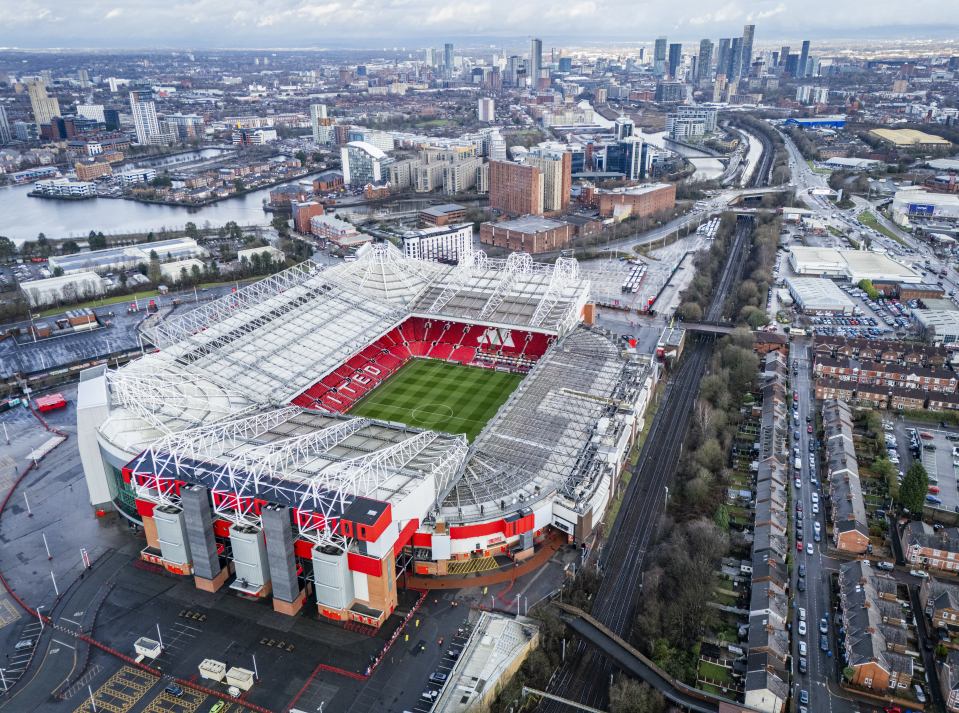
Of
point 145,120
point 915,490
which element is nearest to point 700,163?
point 145,120

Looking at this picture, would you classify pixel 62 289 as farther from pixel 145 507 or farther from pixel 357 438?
pixel 357 438

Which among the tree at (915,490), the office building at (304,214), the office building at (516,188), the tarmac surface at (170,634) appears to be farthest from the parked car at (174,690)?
A: the office building at (516,188)

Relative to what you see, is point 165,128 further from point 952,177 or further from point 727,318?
point 952,177

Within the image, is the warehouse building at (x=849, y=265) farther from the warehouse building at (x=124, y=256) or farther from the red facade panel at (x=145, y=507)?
the warehouse building at (x=124, y=256)

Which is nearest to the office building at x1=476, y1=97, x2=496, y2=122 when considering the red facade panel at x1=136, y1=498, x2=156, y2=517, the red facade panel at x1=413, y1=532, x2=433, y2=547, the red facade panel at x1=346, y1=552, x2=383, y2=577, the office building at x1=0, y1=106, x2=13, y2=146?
the office building at x1=0, y1=106, x2=13, y2=146

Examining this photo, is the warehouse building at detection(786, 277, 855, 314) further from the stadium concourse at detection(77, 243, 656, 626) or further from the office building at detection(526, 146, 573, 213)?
the office building at detection(526, 146, 573, 213)

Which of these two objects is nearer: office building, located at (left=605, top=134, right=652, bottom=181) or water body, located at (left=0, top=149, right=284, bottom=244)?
water body, located at (left=0, top=149, right=284, bottom=244)

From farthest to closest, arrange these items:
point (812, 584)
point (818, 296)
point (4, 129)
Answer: point (4, 129) < point (818, 296) < point (812, 584)
